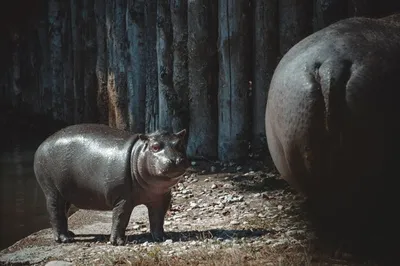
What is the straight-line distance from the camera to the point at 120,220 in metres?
4.56

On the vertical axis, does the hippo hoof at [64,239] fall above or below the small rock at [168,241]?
below

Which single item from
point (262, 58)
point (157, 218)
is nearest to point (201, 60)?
point (262, 58)

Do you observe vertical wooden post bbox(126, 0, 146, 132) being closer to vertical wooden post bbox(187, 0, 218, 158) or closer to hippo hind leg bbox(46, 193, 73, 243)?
vertical wooden post bbox(187, 0, 218, 158)

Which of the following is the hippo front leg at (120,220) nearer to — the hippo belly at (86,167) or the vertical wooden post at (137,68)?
the hippo belly at (86,167)

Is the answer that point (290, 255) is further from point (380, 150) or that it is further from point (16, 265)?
point (16, 265)

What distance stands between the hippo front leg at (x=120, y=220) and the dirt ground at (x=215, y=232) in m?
0.07

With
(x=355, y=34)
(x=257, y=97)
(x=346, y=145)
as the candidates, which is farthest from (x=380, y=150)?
(x=257, y=97)

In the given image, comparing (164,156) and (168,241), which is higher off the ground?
(164,156)

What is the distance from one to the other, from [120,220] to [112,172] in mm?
320

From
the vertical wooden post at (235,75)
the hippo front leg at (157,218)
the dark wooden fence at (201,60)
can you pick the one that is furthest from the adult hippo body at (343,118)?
the vertical wooden post at (235,75)

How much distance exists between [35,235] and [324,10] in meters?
2.86

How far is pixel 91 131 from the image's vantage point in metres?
4.90

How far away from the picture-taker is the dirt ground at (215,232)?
3.74 metres

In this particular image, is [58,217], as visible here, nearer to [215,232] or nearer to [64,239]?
[64,239]
